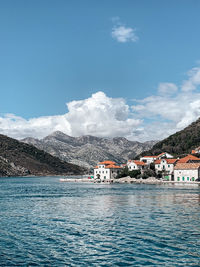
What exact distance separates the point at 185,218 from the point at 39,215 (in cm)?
1843

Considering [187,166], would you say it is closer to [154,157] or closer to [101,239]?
[154,157]

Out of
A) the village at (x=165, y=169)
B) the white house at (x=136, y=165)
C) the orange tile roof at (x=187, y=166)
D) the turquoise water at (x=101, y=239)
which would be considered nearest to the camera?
the turquoise water at (x=101, y=239)

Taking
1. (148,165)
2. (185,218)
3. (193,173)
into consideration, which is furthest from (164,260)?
(148,165)

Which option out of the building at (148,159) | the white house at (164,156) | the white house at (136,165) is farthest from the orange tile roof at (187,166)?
the building at (148,159)

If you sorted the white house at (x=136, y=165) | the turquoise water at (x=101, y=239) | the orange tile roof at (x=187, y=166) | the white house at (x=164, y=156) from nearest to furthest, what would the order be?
the turquoise water at (x=101, y=239) → the orange tile roof at (x=187, y=166) → the white house at (x=136, y=165) → the white house at (x=164, y=156)

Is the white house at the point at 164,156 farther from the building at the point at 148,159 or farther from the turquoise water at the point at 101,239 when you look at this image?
the turquoise water at the point at 101,239

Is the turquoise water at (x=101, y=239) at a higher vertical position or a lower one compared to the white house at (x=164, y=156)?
lower

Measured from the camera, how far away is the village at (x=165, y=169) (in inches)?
4982

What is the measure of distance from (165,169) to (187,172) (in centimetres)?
2086

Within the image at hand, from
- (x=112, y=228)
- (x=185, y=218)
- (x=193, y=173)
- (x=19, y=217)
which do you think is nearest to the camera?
(x=112, y=228)

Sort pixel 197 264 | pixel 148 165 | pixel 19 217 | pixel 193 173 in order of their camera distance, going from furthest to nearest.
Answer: pixel 148 165 → pixel 193 173 → pixel 19 217 → pixel 197 264

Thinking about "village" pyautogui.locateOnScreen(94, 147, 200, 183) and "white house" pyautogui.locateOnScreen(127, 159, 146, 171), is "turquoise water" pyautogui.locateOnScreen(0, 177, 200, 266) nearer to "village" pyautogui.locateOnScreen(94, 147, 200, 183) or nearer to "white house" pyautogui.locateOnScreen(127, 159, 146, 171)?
"village" pyautogui.locateOnScreen(94, 147, 200, 183)

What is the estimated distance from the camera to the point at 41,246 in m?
25.3

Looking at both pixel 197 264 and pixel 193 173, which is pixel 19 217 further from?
pixel 193 173
